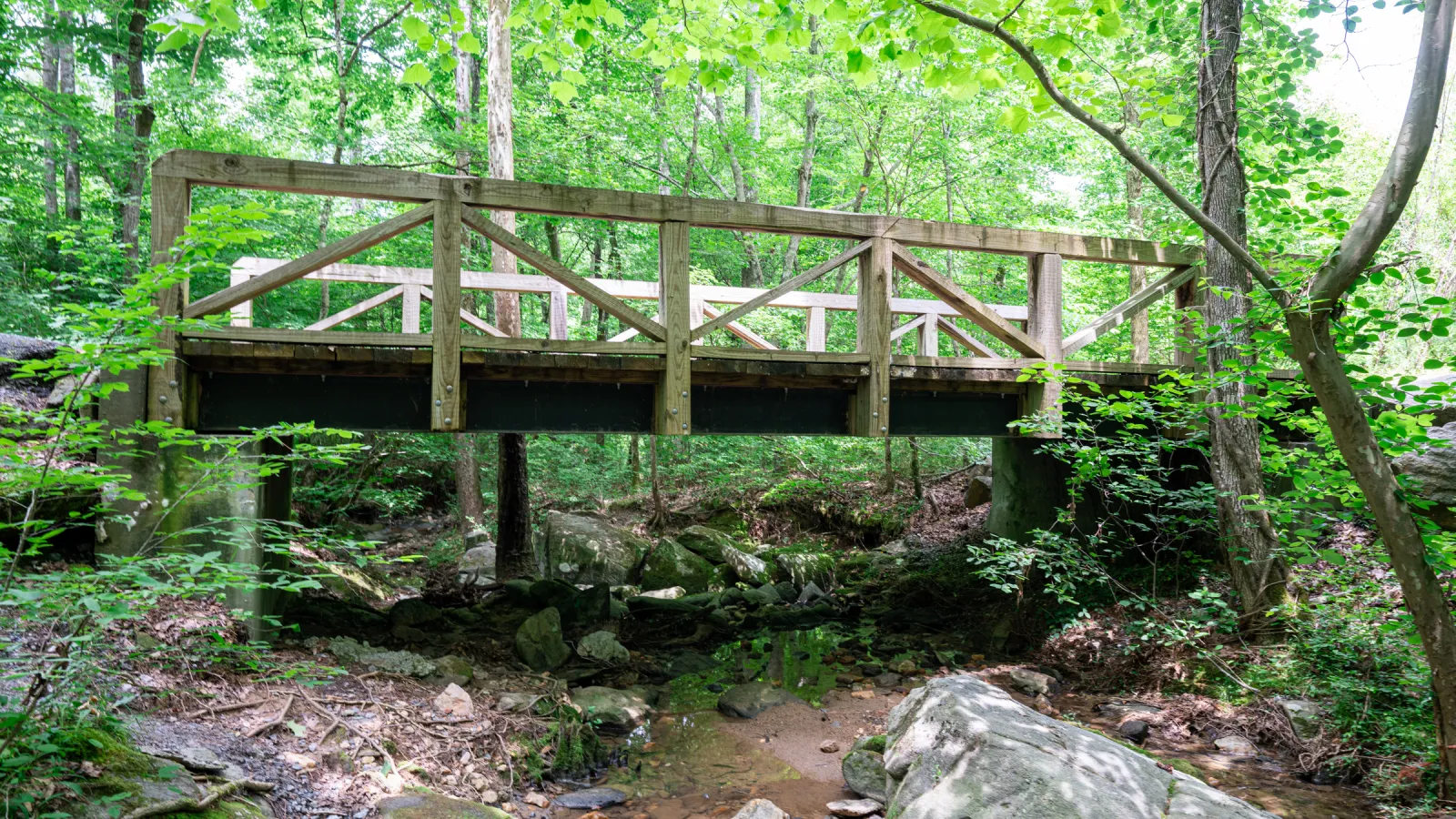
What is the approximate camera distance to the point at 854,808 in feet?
18.0

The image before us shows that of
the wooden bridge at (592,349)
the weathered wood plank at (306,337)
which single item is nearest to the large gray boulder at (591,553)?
the wooden bridge at (592,349)

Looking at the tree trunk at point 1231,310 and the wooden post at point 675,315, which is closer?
the wooden post at point 675,315

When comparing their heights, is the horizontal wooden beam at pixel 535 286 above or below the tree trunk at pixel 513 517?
above

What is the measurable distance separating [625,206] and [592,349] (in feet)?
4.02

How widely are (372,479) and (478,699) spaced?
8.36m

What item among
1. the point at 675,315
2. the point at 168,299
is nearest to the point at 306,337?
the point at 168,299

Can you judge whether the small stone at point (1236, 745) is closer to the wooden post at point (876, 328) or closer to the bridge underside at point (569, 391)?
the bridge underside at point (569, 391)

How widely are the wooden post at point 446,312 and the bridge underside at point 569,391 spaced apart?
0.20 metres

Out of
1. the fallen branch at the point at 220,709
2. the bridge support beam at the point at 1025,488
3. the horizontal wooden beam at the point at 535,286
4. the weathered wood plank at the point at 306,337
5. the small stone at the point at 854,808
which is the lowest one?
the small stone at the point at 854,808

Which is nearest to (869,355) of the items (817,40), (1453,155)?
(817,40)

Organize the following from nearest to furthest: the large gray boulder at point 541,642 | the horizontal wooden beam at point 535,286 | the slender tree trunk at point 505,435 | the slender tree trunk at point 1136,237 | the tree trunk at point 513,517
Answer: the large gray boulder at point 541,642 → the horizontal wooden beam at point 535,286 → the slender tree trunk at point 505,435 → the tree trunk at point 513,517 → the slender tree trunk at point 1136,237

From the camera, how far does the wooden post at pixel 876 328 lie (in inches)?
284

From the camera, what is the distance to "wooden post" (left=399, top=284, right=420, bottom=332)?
8.30 metres

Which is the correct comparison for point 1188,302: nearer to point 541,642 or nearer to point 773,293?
point 773,293
